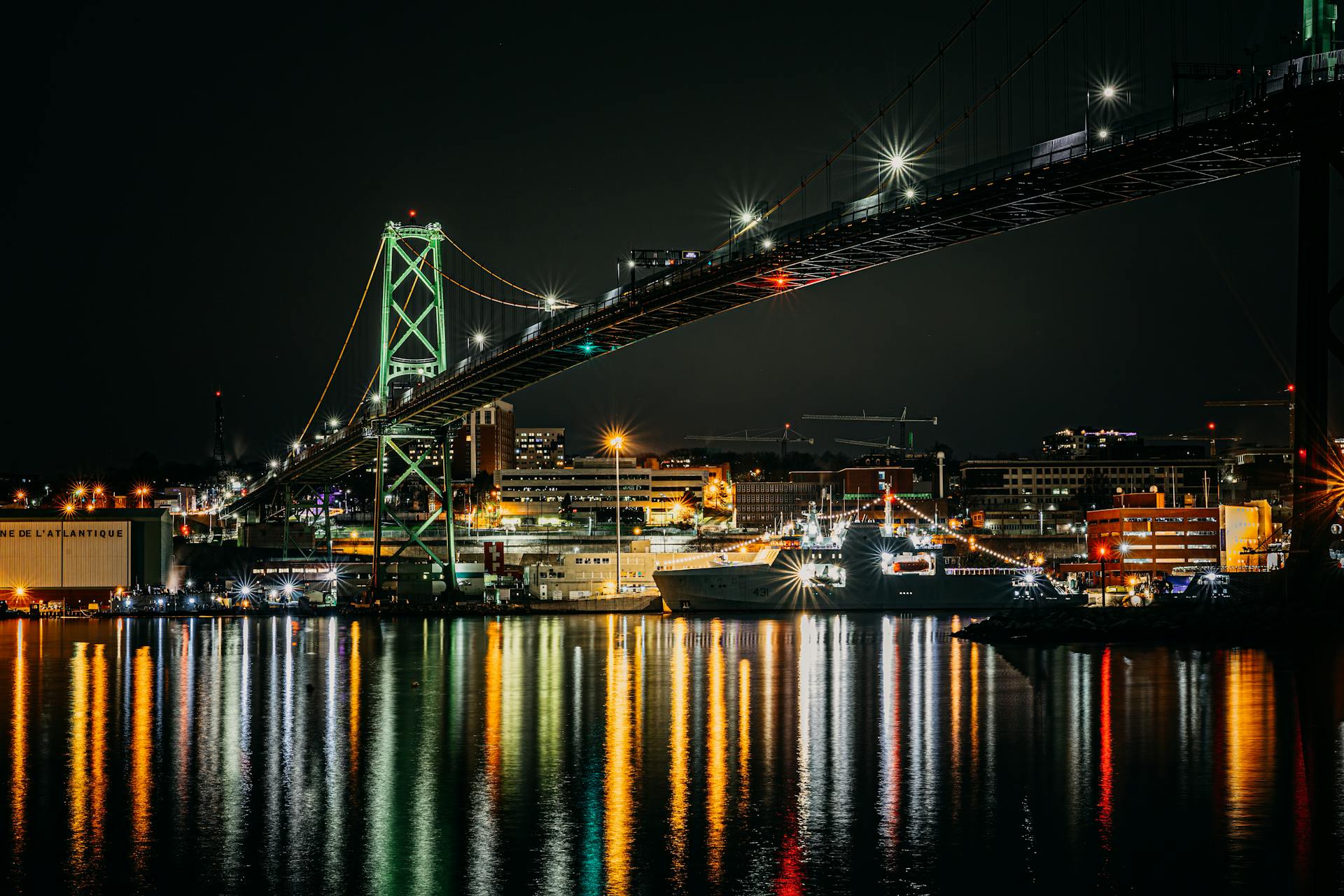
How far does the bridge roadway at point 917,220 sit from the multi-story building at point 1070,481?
307ft

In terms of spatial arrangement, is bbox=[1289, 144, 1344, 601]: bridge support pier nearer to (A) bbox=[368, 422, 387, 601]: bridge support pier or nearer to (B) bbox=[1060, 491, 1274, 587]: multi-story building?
(A) bbox=[368, 422, 387, 601]: bridge support pier

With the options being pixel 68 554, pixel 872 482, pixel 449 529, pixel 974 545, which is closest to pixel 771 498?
pixel 872 482

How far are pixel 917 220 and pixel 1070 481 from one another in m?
117

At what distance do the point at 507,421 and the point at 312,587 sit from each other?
363 feet

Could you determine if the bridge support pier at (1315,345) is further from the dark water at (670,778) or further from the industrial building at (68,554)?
the industrial building at (68,554)

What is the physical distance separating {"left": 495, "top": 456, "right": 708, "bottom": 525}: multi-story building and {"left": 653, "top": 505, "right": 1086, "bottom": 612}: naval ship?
6077 centimetres

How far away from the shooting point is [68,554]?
56688 mm

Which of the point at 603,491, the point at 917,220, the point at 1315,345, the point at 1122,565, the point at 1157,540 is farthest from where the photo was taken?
the point at 603,491

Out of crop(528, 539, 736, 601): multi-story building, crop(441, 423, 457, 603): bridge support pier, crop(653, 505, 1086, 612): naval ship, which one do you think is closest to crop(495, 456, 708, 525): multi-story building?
crop(528, 539, 736, 601): multi-story building

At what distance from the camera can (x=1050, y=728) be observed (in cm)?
1664

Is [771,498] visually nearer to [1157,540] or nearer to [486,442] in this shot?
[486,442]

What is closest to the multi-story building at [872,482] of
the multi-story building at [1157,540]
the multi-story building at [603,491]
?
the multi-story building at [603,491]

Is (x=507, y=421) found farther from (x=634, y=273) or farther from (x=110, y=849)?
(x=110, y=849)

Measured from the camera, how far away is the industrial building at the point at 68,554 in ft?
183
